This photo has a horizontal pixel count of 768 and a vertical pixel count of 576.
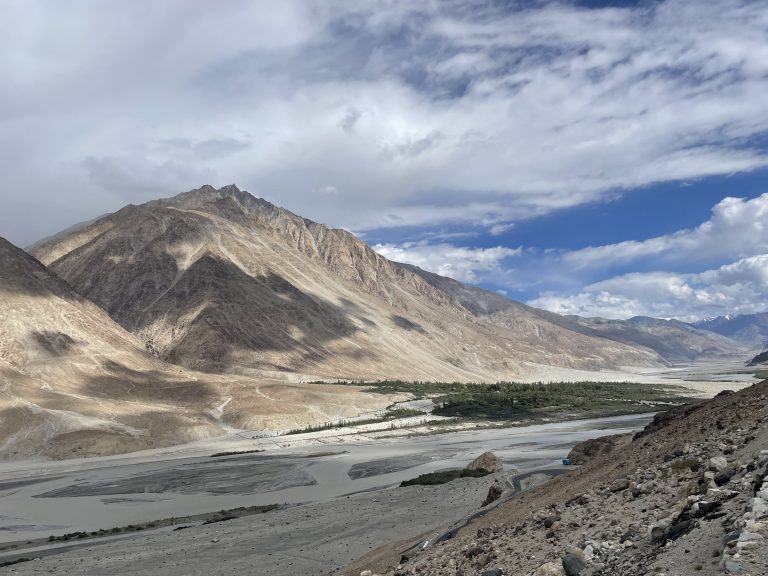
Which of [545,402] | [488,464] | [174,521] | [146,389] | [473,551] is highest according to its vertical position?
[146,389]

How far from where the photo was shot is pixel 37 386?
92.4 metres

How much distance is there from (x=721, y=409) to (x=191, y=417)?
8344 centimetres

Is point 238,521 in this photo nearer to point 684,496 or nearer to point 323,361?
point 684,496

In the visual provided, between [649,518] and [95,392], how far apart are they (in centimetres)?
10228

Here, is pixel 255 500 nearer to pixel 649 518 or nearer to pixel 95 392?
pixel 649 518

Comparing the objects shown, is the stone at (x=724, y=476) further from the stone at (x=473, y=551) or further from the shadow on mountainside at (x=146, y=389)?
the shadow on mountainside at (x=146, y=389)

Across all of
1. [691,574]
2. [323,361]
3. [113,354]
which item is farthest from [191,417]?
[691,574]

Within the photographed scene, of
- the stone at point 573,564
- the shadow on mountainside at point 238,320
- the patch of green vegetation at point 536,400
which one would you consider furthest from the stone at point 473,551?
the shadow on mountainside at point 238,320

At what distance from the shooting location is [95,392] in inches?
3893

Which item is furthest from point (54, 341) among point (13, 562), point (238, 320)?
point (13, 562)

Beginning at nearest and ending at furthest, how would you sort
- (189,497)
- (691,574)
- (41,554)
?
1. (691,574)
2. (41,554)
3. (189,497)

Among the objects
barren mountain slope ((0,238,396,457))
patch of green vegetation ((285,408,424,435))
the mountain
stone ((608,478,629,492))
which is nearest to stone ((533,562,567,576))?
stone ((608,478,629,492))

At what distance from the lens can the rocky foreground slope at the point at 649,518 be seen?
8.82 metres

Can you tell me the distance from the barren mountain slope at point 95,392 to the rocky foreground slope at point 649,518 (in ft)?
230
